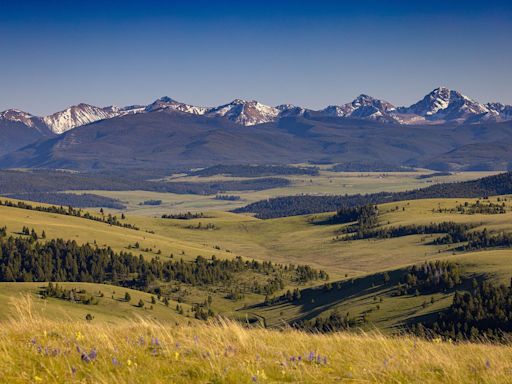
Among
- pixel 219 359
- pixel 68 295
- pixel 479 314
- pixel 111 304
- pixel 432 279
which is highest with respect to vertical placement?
pixel 219 359

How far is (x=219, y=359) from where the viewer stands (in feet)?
51.9

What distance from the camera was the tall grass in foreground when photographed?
14672mm

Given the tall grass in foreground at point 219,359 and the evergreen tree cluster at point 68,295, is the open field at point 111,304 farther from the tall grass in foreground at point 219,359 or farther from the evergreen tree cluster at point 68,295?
the tall grass in foreground at point 219,359

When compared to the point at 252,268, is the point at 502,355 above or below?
above

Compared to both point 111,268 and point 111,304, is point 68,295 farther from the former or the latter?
point 111,268

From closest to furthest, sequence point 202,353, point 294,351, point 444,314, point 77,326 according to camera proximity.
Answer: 1. point 202,353
2. point 294,351
3. point 77,326
4. point 444,314

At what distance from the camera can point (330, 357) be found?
17266 mm

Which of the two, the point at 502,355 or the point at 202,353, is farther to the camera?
→ the point at 502,355

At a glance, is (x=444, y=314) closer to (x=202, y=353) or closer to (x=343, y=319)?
(x=343, y=319)

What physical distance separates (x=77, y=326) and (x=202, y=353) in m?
6.29

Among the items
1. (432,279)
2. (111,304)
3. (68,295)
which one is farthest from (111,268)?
(432,279)

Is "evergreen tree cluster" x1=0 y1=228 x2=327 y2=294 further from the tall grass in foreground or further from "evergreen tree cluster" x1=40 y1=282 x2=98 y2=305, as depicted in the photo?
the tall grass in foreground

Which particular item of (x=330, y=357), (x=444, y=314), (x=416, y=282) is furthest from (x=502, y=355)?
(x=416, y=282)

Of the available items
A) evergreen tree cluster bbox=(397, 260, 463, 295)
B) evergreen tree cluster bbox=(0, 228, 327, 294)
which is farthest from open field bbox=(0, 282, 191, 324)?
evergreen tree cluster bbox=(397, 260, 463, 295)
